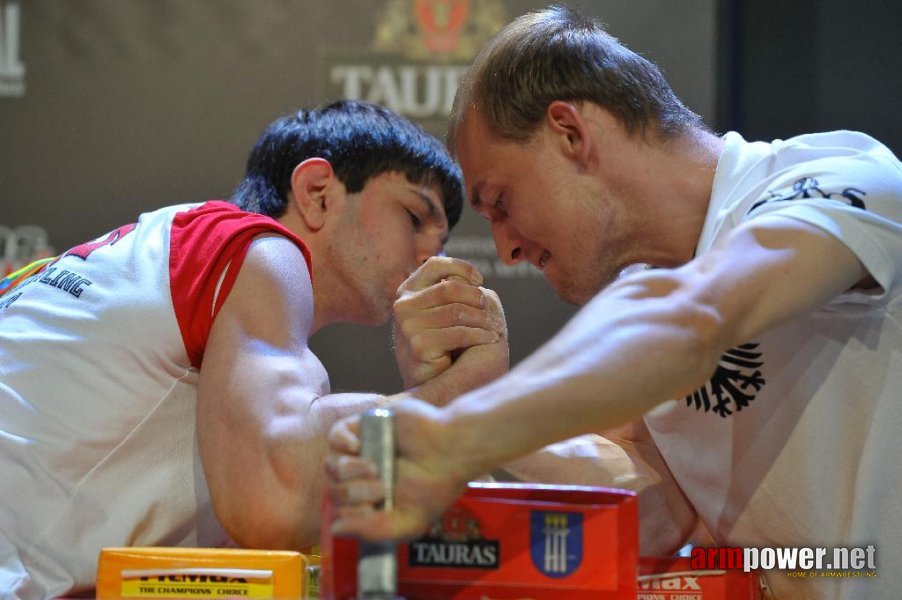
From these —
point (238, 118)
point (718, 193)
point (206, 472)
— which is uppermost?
point (238, 118)

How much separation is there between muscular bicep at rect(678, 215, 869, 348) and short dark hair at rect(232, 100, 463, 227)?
0.99 m

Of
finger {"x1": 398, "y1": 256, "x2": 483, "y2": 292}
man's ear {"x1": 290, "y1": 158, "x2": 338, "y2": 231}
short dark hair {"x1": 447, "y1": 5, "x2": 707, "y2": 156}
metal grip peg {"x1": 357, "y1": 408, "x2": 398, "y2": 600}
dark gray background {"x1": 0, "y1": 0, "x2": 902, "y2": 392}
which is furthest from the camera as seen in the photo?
dark gray background {"x1": 0, "y1": 0, "x2": 902, "y2": 392}

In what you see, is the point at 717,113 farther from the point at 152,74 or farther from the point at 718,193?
the point at 152,74

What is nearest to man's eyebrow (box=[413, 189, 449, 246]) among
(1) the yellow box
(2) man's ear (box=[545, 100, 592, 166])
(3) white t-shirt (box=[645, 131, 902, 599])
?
(2) man's ear (box=[545, 100, 592, 166])

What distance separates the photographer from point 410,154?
198 cm

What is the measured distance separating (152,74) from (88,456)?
1.42 metres

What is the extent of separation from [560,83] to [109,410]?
0.84 m

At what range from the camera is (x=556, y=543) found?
937 mm

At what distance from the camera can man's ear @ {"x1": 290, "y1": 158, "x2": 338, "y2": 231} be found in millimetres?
1927

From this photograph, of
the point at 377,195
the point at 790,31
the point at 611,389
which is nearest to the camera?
the point at 611,389

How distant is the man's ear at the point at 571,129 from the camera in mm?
1595

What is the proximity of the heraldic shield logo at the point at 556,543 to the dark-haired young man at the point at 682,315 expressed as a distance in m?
0.10

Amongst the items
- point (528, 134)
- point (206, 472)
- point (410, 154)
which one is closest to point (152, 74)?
point (410, 154)

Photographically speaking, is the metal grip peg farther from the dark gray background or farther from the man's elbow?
the dark gray background
